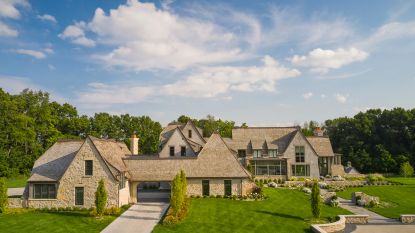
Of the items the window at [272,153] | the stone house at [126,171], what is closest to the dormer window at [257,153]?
the window at [272,153]

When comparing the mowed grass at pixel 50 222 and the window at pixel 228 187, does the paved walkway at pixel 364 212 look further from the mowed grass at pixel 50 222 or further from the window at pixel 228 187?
the mowed grass at pixel 50 222

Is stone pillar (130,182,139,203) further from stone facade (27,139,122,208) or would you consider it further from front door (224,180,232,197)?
front door (224,180,232,197)

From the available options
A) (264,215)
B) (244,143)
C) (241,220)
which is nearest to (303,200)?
(264,215)

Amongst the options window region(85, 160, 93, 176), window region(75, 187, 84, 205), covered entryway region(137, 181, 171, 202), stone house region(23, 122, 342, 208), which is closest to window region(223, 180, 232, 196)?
stone house region(23, 122, 342, 208)

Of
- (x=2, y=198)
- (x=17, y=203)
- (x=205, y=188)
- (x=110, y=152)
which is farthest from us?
(x=205, y=188)

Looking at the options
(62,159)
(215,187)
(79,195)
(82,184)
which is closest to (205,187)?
(215,187)

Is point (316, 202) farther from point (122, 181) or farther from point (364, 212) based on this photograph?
point (122, 181)
